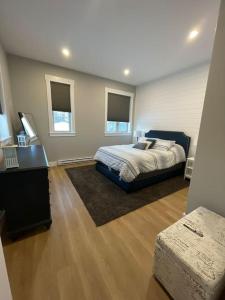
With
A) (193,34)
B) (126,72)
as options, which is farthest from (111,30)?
(126,72)

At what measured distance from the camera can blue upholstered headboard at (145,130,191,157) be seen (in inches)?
142

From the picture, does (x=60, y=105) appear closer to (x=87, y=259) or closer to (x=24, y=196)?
(x=24, y=196)

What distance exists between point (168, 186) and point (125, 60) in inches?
124

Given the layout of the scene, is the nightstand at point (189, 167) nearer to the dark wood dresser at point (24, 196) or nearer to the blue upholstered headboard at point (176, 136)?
the blue upholstered headboard at point (176, 136)

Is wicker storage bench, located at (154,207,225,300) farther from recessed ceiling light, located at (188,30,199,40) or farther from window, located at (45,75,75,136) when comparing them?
window, located at (45,75,75,136)

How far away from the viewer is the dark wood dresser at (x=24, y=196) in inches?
53.8

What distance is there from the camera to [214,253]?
0.98 meters

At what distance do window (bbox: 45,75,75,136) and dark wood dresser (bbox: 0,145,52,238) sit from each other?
8.19 ft

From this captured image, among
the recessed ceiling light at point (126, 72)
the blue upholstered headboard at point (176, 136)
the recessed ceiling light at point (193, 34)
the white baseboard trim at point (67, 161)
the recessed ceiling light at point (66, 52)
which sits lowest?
the white baseboard trim at point (67, 161)

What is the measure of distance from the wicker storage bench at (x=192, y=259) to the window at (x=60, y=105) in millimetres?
3757

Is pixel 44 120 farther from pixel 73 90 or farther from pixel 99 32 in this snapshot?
pixel 99 32

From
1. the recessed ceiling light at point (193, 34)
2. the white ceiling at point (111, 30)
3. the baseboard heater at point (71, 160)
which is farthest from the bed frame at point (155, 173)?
the recessed ceiling light at point (193, 34)

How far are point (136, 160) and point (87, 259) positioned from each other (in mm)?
1772

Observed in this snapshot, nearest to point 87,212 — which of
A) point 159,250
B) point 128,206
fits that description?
point 128,206
